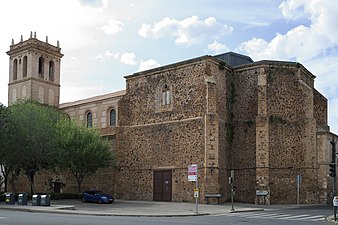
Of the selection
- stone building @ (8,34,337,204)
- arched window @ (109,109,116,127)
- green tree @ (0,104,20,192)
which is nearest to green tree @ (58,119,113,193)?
stone building @ (8,34,337,204)

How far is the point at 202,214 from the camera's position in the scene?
1107 inches

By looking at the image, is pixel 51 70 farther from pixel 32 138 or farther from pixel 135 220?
pixel 135 220

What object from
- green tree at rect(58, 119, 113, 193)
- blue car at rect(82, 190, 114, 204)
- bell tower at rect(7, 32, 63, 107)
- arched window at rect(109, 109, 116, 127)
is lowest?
blue car at rect(82, 190, 114, 204)

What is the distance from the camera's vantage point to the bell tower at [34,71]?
5819 centimetres

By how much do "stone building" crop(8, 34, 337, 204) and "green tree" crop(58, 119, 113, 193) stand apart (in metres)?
3.06

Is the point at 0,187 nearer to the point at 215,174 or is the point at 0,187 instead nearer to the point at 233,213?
the point at 215,174

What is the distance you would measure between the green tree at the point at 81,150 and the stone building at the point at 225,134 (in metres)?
3.06

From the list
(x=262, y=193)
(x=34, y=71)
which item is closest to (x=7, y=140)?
(x=262, y=193)

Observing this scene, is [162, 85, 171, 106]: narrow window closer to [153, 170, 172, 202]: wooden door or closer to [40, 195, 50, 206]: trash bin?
[153, 170, 172, 202]: wooden door

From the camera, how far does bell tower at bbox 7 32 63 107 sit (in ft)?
191

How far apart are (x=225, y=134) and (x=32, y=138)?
53.1ft

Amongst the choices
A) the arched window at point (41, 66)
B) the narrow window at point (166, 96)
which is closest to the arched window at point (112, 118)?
the narrow window at point (166, 96)

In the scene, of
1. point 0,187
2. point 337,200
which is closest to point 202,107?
point 337,200

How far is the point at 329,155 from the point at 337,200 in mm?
16382
